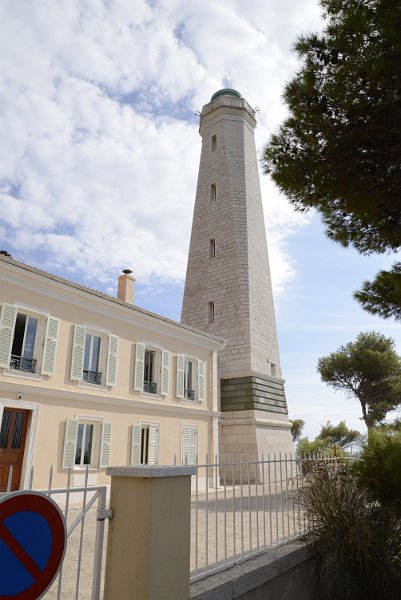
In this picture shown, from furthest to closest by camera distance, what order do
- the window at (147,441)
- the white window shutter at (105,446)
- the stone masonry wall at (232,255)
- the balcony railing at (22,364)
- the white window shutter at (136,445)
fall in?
1. the stone masonry wall at (232,255)
2. the window at (147,441)
3. the white window shutter at (136,445)
4. the white window shutter at (105,446)
5. the balcony railing at (22,364)

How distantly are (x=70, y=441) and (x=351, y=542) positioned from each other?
26.0ft

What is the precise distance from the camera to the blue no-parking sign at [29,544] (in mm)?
1917

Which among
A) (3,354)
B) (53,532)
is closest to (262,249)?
(3,354)

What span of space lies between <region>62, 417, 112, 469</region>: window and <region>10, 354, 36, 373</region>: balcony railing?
5.55ft

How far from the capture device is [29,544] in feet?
6.61

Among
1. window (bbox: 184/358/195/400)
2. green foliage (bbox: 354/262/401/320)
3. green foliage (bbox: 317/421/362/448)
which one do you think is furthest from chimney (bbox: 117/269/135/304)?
green foliage (bbox: 317/421/362/448)

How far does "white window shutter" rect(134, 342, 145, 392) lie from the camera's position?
517 inches

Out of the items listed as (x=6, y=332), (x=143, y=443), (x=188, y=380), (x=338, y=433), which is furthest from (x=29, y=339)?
(x=338, y=433)

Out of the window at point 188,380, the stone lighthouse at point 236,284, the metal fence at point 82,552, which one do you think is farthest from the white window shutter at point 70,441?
the stone lighthouse at point 236,284

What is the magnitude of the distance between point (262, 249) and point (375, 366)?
1117 cm

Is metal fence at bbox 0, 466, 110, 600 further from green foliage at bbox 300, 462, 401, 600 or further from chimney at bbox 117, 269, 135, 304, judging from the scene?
chimney at bbox 117, 269, 135, 304

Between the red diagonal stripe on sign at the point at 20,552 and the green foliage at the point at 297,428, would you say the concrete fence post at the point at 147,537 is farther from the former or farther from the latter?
the green foliage at the point at 297,428

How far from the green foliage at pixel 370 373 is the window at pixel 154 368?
51.0 ft

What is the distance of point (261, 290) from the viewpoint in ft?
62.4
